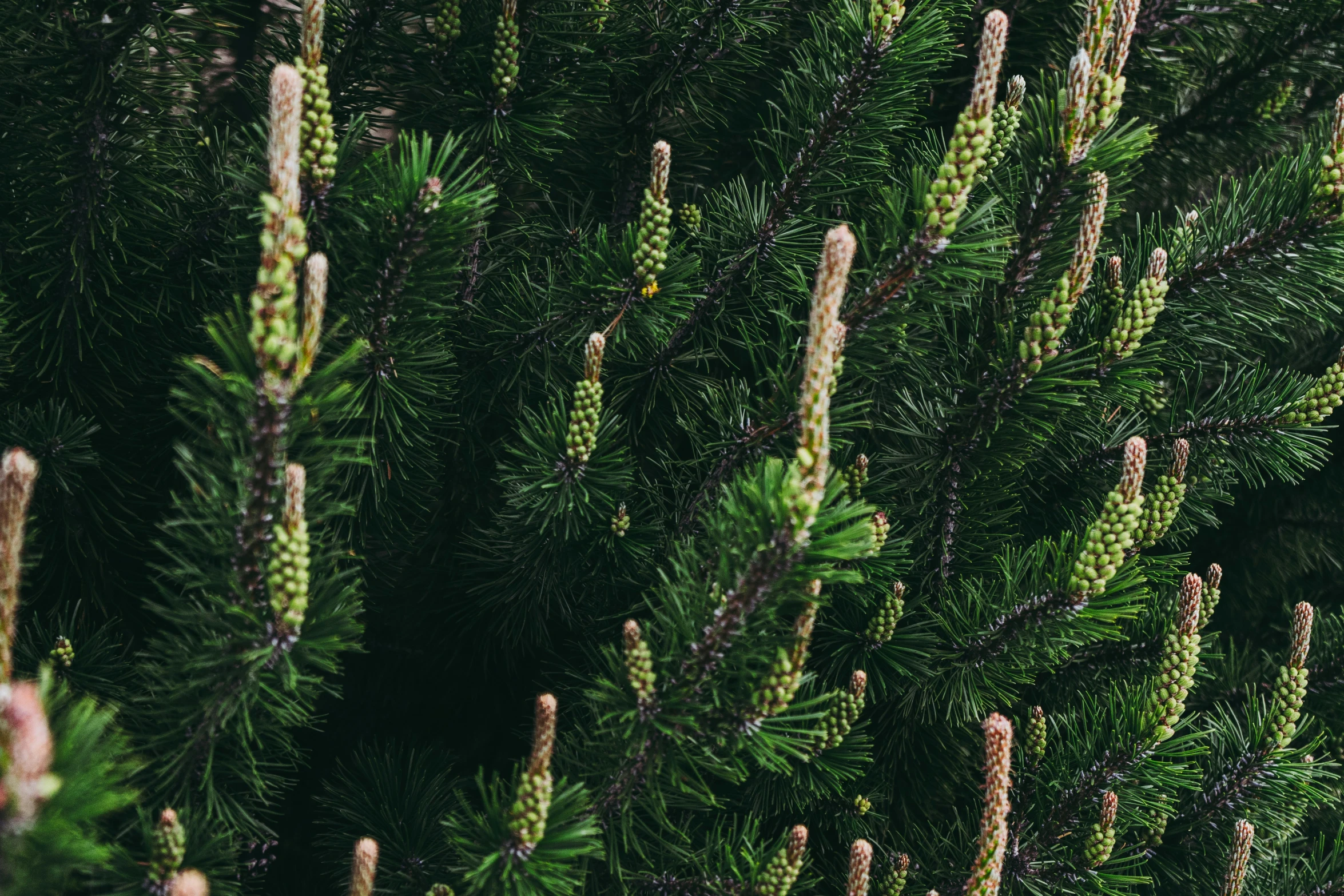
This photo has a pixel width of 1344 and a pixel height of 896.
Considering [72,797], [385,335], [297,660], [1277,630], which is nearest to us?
[72,797]

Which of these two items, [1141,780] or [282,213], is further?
[1141,780]

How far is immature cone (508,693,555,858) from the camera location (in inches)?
23.9

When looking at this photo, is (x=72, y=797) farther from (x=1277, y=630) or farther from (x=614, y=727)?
(x=1277, y=630)

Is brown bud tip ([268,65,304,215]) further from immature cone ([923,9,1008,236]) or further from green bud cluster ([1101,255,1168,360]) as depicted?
green bud cluster ([1101,255,1168,360])

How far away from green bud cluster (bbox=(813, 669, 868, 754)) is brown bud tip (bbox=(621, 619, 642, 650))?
22 centimetres

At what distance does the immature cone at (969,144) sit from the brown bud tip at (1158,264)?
23 cm

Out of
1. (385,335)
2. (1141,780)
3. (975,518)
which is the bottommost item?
(1141,780)

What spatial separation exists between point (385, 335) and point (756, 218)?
1.27 ft

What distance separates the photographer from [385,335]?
75cm

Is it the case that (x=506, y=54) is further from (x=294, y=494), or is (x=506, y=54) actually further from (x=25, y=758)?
(x=25, y=758)

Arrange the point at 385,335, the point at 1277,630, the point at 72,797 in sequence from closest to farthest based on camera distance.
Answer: the point at 72,797 < the point at 385,335 < the point at 1277,630

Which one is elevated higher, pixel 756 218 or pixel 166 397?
pixel 756 218

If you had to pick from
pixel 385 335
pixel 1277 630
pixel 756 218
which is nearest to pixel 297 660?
pixel 385 335

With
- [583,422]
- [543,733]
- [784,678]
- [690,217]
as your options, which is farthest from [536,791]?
[690,217]
